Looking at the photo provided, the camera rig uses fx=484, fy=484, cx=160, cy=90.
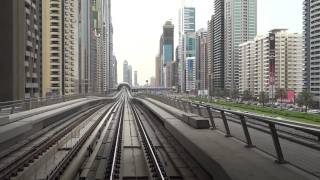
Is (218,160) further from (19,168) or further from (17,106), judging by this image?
(17,106)

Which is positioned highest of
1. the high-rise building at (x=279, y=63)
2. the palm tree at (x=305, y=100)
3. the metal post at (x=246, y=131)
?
the high-rise building at (x=279, y=63)

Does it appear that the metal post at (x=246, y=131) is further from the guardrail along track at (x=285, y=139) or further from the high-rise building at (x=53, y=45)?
the high-rise building at (x=53, y=45)

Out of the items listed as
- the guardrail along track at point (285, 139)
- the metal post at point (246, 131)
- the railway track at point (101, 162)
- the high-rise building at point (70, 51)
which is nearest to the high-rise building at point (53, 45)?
the high-rise building at point (70, 51)

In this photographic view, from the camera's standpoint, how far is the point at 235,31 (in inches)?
7520

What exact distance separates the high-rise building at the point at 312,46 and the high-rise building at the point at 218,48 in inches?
1962

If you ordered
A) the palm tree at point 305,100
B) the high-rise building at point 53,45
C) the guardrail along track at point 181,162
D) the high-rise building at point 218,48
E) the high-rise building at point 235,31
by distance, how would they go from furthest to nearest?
the high-rise building at point 235,31 → the high-rise building at point 218,48 → the high-rise building at point 53,45 → the palm tree at point 305,100 → the guardrail along track at point 181,162

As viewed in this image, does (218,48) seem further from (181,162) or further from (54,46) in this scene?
(181,162)

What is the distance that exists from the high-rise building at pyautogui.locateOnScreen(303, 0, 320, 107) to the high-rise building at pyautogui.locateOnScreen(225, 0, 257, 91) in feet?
158

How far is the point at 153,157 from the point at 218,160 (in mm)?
6255

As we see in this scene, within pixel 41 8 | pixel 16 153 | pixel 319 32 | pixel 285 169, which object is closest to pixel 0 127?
pixel 16 153

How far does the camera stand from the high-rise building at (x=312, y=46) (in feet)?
397

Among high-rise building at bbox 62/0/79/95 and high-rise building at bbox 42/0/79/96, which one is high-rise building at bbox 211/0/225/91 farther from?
high-rise building at bbox 42/0/79/96

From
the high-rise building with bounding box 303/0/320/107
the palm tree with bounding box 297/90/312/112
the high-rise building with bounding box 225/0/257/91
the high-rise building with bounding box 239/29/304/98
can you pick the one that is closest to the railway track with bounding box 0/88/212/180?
the palm tree with bounding box 297/90/312/112

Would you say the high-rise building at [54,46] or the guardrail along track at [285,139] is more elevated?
the high-rise building at [54,46]
